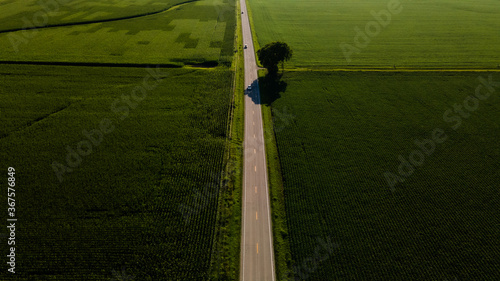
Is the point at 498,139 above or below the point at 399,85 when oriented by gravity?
below

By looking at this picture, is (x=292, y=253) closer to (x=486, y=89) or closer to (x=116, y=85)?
(x=116, y=85)

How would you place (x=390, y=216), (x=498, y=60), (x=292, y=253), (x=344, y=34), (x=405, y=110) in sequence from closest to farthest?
(x=292, y=253), (x=390, y=216), (x=405, y=110), (x=498, y=60), (x=344, y=34)

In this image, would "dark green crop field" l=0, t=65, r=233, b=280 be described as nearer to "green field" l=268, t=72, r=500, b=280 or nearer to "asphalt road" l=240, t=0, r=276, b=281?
"asphalt road" l=240, t=0, r=276, b=281

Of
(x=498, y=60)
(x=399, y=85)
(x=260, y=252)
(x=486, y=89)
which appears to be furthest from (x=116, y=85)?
(x=498, y=60)
